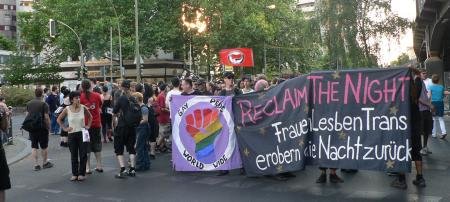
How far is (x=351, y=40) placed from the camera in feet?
111

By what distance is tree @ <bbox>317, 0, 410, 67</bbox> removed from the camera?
Result: 3297 centimetres

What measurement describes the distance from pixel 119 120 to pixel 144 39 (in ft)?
117

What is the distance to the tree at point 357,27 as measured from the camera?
33.0 metres

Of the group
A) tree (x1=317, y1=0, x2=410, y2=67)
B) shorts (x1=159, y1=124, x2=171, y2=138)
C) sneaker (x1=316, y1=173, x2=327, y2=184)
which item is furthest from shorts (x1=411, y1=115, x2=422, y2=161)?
tree (x1=317, y1=0, x2=410, y2=67)

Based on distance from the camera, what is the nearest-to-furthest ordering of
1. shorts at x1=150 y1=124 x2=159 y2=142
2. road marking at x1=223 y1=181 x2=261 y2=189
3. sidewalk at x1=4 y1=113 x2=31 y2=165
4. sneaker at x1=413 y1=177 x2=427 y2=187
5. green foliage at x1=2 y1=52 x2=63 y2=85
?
sneaker at x1=413 y1=177 x2=427 y2=187 < road marking at x1=223 y1=181 x2=261 y2=189 < shorts at x1=150 y1=124 x2=159 y2=142 < sidewalk at x1=4 y1=113 x2=31 y2=165 < green foliage at x1=2 y1=52 x2=63 y2=85

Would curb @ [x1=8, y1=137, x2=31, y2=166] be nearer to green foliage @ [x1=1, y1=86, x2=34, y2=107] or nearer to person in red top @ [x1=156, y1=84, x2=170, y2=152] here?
person in red top @ [x1=156, y1=84, x2=170, y2=152]

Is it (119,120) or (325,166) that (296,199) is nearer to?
(325,166)

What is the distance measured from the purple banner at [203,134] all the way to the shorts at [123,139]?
2.51 feet

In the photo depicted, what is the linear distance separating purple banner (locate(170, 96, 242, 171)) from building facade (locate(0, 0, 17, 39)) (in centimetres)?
9856

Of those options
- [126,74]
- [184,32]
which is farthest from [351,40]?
[126,74]

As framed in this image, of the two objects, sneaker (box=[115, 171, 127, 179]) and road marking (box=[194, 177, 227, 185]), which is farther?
sneaker (box=[115, 171, 127, 179])

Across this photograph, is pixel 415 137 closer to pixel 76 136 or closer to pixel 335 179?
pixel 335 179

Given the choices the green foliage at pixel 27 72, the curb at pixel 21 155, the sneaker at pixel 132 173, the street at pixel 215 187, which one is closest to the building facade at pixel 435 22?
the street at pixel 215 187

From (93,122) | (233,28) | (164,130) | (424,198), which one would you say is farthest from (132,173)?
(233,28)
